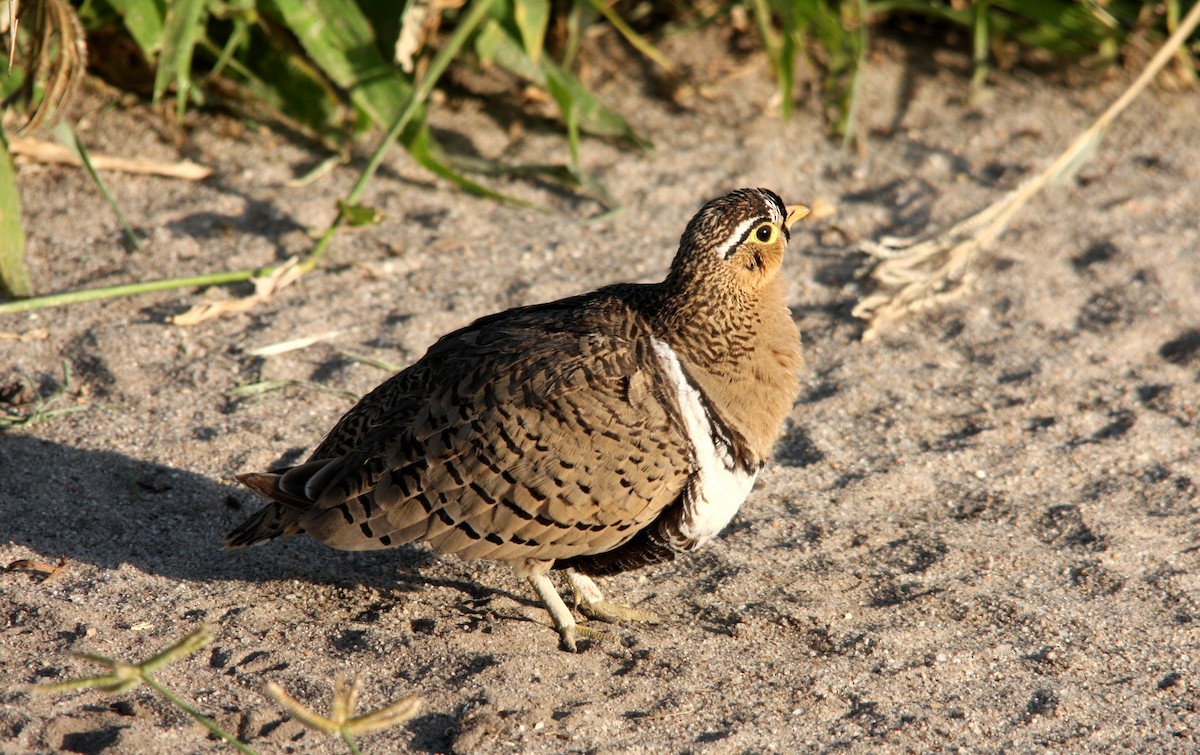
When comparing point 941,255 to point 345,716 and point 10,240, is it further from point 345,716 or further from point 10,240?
point 10,240

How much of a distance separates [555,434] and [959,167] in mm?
4024

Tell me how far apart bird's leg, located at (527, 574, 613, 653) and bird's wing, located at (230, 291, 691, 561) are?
247 millimetres

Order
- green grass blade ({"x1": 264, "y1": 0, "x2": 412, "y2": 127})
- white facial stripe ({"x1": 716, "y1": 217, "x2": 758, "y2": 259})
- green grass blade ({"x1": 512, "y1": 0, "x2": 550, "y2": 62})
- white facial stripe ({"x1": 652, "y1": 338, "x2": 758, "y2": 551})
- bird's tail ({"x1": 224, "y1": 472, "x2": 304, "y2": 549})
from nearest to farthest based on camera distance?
white facial stripe ({"x1": 652, "y1": 338, "x2": 758, "y2": 551}) → bird's tail ({"x1": 224, "y1": 472, "x2": 304, "y2": 549}) → white facial stripe ({"x1": 716, "y1": 217, "x2": 758, "y2": 259}) → green grass blade ({"x1": 264, "y1": 0, "x2": 412, "y2": 127}) → green grass blade ({"x1": 512, "y1": 0, "x2": 550, "y2": 62})

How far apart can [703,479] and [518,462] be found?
1.84ft

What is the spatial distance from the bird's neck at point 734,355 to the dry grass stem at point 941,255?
5.36ft

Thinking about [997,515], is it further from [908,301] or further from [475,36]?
[475,36]

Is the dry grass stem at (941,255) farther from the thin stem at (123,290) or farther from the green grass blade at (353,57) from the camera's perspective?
the thin stem at (123,290)

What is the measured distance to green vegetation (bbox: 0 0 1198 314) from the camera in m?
5.60

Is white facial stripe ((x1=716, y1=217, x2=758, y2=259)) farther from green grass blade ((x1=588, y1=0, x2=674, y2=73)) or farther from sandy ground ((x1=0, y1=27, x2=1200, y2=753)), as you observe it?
green grass blade ((x1=588, y1=0, x2=674, y2=73))

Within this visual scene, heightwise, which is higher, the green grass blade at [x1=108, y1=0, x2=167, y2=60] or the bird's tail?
the green grass blade at [x1=108, y1=0, x2=167, y2=60]

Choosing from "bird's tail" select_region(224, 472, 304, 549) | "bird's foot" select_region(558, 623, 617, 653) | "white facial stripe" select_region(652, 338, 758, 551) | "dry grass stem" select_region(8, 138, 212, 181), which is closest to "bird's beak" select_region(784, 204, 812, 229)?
"white facial stripe" select_region(652, 338, 758, 551)

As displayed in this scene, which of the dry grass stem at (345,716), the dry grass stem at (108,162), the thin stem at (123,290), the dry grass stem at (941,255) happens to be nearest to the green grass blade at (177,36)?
the dry grass stem at (108,162)

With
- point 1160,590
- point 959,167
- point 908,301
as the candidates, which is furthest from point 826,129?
point 1160,590

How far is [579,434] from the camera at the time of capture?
375 centimetres
